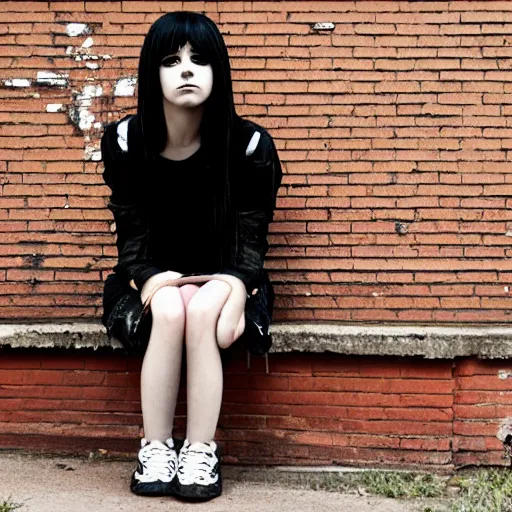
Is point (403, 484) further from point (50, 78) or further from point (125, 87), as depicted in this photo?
point (50, 78)

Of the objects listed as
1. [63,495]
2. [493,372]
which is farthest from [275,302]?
[63,495]

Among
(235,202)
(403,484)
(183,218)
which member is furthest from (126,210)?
(403,484)

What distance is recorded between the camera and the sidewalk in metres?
3.62

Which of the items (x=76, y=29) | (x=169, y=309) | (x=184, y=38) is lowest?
(x=169, y=309)

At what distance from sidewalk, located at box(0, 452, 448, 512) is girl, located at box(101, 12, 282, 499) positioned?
11 cm

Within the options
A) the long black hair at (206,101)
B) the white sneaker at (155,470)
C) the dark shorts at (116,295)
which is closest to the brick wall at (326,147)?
the dark shorts at (116,295)

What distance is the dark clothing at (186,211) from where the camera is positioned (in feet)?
12.7

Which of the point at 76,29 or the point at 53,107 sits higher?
the point at 76,29

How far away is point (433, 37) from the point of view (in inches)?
176

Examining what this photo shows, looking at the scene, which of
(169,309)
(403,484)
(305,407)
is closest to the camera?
(169,309)

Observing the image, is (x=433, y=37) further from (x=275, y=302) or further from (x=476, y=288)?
(x=275, y=302)

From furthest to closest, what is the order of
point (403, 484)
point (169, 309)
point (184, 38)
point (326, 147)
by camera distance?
1. point (326, 147)
2. point (403, 484)
3. point (184, 38)
4. point (169, 309)

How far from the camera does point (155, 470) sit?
145 inches

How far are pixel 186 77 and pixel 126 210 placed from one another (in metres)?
0.66
